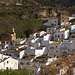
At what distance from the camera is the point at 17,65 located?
874 inches

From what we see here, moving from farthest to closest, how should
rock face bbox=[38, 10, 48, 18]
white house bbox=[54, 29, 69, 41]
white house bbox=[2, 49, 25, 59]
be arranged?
rock face bbox=[38, 10, 48, 18] < white house bbox=[54, 29, 69, 41] < white house bbox=[2, 49, 25, 59]

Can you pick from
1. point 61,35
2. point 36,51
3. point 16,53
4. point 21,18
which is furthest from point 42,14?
point 16,53

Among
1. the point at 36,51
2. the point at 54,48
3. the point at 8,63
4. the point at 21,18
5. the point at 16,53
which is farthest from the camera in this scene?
the point at 21,18

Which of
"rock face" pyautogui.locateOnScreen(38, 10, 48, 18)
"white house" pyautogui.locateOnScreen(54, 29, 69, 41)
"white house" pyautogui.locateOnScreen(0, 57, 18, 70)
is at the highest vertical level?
"rock face" pyautogui.locateOnScreen(38, 10, 48, 18)

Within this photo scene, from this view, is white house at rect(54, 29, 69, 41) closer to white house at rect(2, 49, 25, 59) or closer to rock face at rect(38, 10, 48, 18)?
white house at rect(2, 49, 25, 59)

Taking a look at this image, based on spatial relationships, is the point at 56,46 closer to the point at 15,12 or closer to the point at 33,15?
the point at 33,15

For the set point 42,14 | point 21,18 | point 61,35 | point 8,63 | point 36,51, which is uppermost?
point 42,14

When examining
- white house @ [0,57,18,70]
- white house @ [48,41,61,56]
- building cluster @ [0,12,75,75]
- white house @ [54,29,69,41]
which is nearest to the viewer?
white house @ [0,57,18,70]

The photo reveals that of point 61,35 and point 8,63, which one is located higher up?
point 61,35

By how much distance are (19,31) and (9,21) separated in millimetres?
5786

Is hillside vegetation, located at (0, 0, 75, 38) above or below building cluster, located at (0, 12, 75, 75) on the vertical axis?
above

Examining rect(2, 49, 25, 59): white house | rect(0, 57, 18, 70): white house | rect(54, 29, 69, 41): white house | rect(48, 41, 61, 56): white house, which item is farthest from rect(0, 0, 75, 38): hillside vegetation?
rect(0, 57, 18, 70): white house

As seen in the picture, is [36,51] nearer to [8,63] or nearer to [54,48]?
[54,48]

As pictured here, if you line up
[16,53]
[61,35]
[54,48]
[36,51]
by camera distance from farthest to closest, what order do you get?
[61,35] → [54,48] → [36,51] → [16,53]
